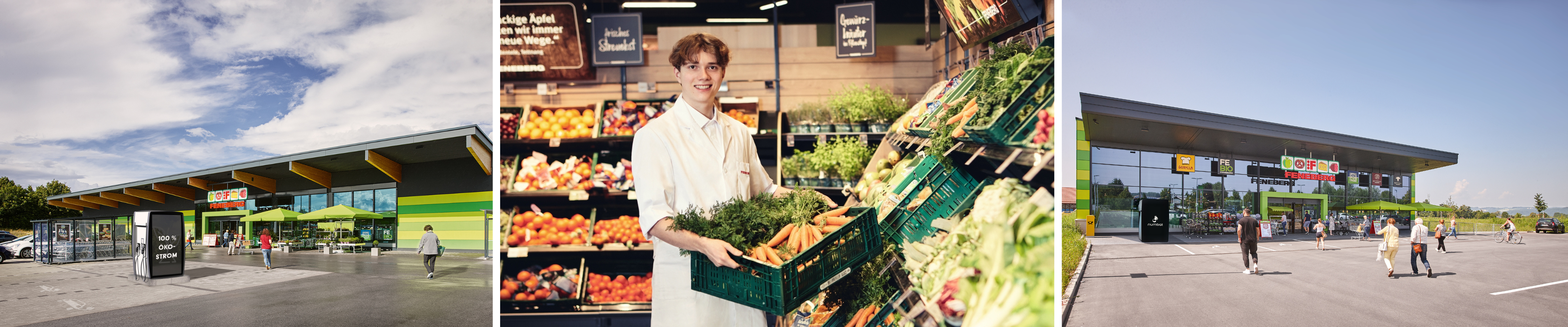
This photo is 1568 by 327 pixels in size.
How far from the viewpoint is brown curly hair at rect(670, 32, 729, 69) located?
9.35ft

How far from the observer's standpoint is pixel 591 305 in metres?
3.06

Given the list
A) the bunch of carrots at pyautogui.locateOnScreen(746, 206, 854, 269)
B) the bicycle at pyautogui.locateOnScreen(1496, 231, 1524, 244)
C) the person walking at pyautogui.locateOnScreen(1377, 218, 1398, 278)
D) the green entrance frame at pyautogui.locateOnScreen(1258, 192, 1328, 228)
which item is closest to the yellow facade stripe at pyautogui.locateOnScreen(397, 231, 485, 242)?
the bunch of carrots at pyautogui.locateOnScreen(746, 206, 854, 269)

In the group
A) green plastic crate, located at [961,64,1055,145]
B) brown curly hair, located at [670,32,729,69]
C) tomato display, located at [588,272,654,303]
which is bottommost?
tomato display, located at [588,272,654,303]

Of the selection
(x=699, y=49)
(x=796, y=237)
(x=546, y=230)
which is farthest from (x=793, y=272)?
(x=546, y=230)

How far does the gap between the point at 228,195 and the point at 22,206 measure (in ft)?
38.0

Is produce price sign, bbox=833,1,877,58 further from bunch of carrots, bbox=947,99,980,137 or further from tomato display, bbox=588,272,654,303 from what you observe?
tomato display, bbox=588,272,654,303

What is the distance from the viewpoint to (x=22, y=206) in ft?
70.8

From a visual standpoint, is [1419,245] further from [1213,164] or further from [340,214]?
[340,214]

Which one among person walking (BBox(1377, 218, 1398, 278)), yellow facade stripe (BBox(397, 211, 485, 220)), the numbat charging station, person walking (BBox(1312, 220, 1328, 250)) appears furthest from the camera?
yellow facade stripe (BBox(397, 211, 485, 220))

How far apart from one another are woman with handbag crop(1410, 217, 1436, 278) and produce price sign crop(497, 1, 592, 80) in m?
11.7

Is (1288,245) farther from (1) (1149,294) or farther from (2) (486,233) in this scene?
(2) (486,233)

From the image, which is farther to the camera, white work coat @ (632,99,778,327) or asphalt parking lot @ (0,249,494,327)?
asphalt parking lot @ (0,249,494,327)

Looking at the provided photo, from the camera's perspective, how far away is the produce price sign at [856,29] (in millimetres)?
2896

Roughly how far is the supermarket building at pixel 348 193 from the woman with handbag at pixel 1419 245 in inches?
589
